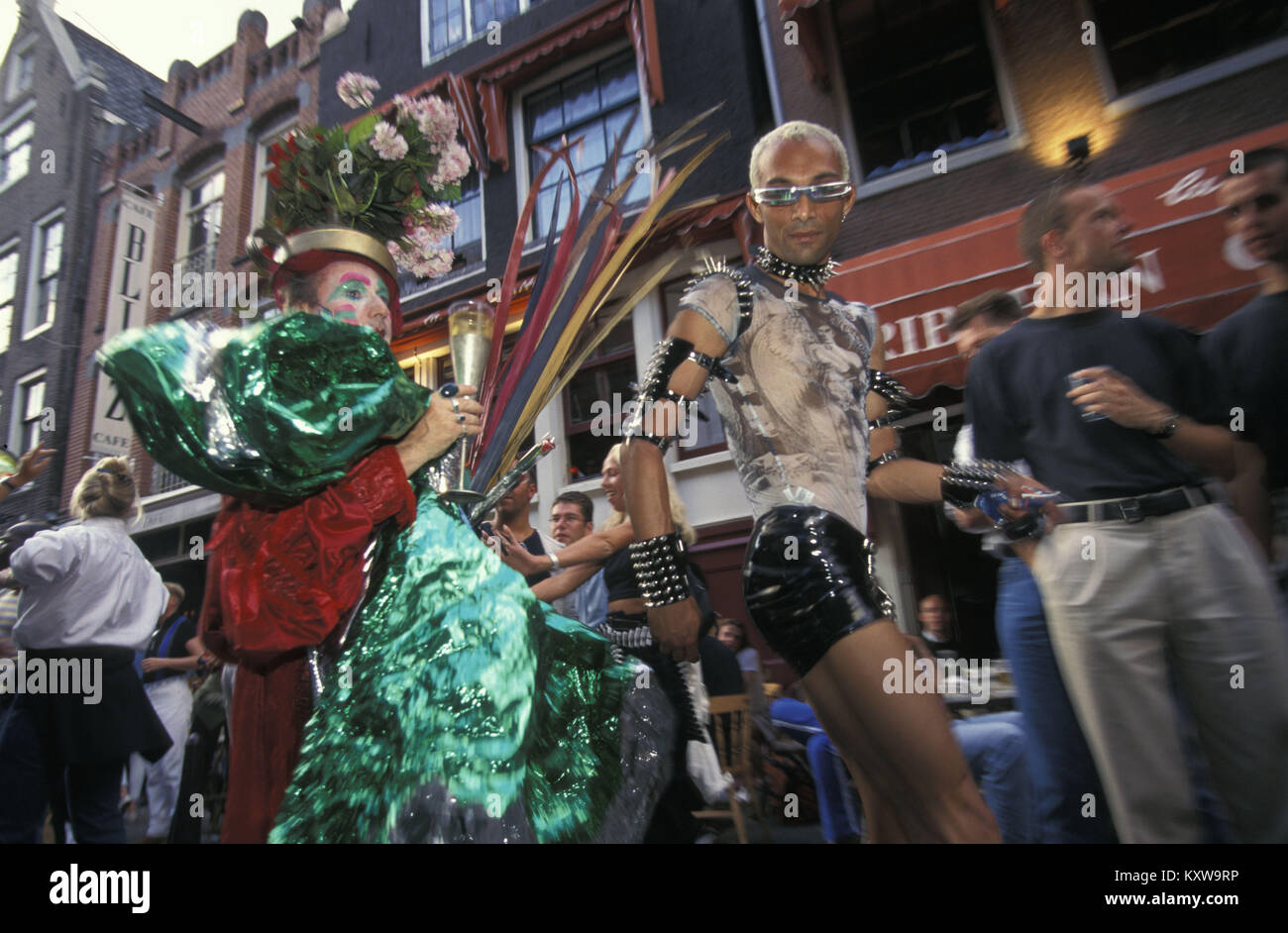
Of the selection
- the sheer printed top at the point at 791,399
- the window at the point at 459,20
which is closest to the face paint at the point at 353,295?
the sheer printed top at the point at 791,399

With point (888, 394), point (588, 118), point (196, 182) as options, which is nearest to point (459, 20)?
point (588, 118)

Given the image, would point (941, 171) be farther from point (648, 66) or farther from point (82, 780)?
point (82, 780)

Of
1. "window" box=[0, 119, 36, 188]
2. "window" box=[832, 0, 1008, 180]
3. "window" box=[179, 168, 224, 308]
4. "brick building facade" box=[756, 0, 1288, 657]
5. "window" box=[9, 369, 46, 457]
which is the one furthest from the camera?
"window" box=[9, 369, 46, 457]

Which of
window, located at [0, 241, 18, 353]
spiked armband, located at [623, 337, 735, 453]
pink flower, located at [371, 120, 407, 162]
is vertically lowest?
spiked armband, located at [623, 337, 735, 453]

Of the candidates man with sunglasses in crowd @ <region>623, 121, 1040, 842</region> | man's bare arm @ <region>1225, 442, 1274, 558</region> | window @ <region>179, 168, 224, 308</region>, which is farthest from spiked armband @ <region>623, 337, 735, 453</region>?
window @ <region>179, 168, 224, 308</region>

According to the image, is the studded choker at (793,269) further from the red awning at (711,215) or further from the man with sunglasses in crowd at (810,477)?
the red awning at (711,215)

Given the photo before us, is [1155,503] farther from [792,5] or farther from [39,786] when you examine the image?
[792,5]

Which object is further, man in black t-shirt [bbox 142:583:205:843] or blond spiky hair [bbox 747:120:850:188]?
man in black t-shirt [bbox 142:583:205:843]

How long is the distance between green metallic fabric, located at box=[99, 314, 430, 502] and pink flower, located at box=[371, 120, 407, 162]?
0.70 m

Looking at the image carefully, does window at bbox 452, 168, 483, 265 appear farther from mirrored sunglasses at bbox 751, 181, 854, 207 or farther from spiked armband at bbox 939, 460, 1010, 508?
spiked armband at bbox 939, 460, 1010, 508

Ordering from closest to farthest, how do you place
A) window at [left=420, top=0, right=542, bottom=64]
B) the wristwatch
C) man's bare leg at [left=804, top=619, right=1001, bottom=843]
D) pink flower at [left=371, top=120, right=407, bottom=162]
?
man's bare leg at [left=804, top=619, right=1001, bottom=843] < the wristwatch < pink flower at [left=371, top=120, right=407, bottom=162] < window at [left=420, top=0, right=542, bottom=64]

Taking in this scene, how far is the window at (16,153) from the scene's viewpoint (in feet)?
23.2

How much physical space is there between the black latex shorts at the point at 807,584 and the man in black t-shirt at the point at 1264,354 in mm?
1158

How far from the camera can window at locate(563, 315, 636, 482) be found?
591cm
